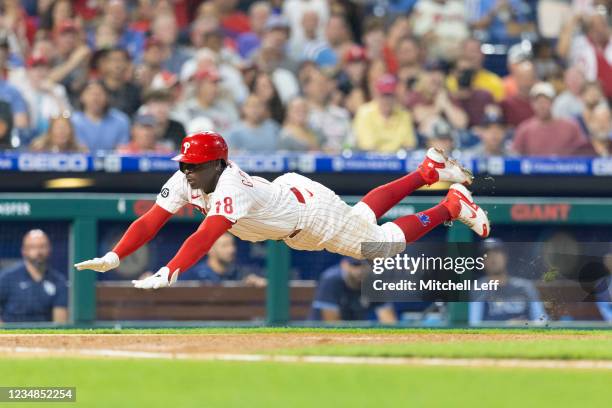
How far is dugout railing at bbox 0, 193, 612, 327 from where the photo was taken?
1288 centimetres

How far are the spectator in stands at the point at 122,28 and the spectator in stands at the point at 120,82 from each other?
579 mm

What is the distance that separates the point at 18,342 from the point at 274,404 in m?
3.53

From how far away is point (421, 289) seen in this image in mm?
12211

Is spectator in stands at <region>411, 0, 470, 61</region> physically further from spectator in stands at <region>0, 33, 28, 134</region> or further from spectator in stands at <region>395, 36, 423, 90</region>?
spectator in stands at <region>0, 33, 28, 134</region>

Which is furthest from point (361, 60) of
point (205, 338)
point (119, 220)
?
point (205, 338)

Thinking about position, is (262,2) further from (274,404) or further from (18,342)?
(274,404)

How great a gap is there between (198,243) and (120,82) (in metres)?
5.47

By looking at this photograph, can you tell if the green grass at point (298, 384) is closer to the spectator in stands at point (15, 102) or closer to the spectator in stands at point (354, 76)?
the spectator in stands at point (15, 102)

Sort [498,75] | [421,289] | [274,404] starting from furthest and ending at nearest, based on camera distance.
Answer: [498,75] → [421,289] → [274,404]

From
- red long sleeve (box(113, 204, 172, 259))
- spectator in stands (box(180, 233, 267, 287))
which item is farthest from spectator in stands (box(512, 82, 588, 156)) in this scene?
red long sleeve (box(113, 204, 172, 259))

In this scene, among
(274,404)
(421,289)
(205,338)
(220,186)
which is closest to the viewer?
(274,404)

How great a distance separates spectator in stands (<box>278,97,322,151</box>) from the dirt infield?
12.2ft

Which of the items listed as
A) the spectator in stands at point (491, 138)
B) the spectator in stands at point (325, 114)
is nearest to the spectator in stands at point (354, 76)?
the spectator in stands at point (325, 114)

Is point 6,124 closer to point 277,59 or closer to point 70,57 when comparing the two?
point 70,57
